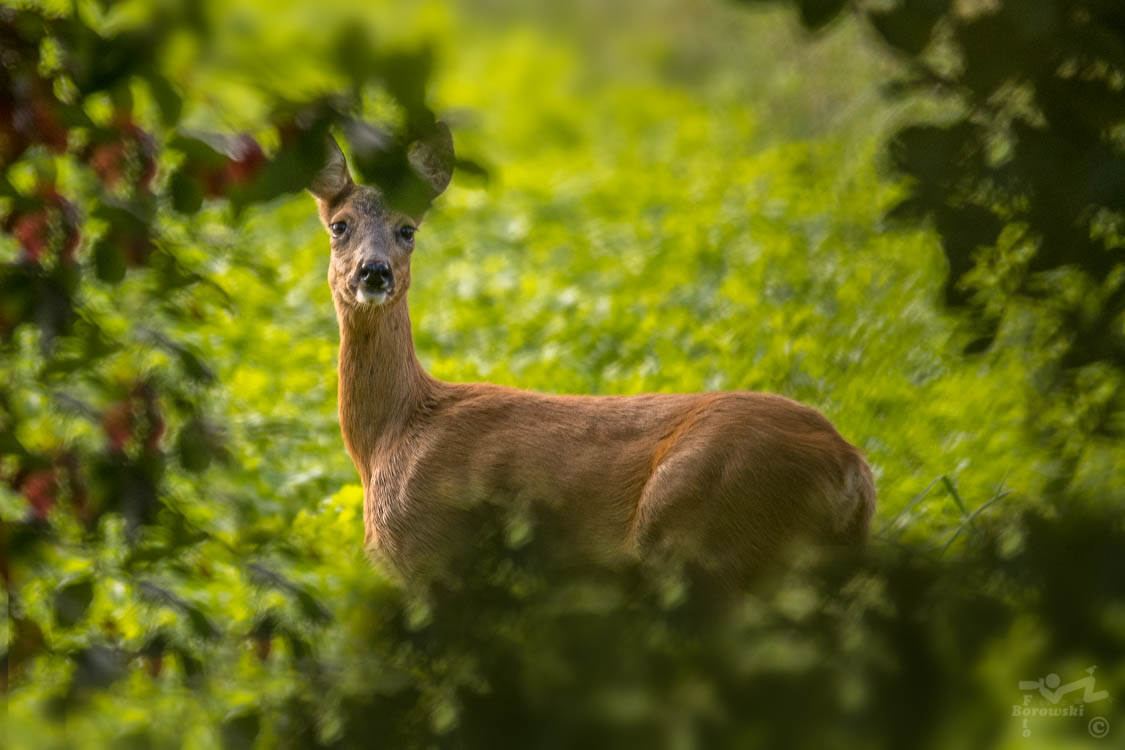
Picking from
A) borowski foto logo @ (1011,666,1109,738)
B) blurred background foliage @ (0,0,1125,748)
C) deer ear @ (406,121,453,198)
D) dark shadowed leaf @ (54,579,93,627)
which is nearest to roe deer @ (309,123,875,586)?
blurred background foliage @ (0,0,1125,748)

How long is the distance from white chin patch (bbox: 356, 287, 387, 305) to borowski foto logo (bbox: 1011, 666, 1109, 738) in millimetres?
3390

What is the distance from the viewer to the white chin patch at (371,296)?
520 centimetres

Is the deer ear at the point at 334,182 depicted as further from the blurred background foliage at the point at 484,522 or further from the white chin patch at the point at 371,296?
the blurred background foliage at the point at 484,522

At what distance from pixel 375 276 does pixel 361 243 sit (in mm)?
147

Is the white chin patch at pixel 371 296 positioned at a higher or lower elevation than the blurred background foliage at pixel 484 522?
higher

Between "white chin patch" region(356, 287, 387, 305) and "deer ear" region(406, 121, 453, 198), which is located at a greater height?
"white chin patch" region(356, 287, 387, 305)

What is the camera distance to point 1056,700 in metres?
2.20

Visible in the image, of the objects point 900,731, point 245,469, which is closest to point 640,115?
point 245,469

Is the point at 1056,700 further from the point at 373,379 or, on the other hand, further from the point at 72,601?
the point at 373,379

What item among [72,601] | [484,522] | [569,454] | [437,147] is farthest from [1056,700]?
[569,454]

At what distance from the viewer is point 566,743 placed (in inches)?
74.3

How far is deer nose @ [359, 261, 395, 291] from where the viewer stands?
517 centimetres

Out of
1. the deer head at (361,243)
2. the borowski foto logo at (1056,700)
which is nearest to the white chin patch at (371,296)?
the deer head at (361,243)

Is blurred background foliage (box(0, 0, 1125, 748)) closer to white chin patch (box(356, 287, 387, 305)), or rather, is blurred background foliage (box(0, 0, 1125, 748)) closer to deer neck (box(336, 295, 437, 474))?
deer neck (box(336, 295, 437, 474))
